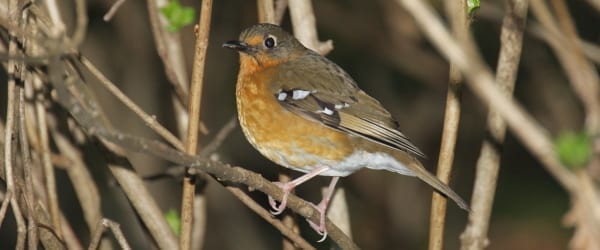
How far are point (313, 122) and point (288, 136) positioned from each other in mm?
152

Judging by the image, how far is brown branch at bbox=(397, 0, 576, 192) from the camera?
188cm

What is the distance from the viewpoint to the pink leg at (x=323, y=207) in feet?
12.7

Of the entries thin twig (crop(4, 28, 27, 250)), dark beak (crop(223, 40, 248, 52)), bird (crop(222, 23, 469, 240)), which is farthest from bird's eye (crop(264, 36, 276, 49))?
thin twig (crop(4, 28, 27, 250))

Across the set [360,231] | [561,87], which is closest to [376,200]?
[360,231]

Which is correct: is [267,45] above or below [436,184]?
above

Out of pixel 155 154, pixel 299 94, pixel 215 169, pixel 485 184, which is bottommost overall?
pixel 155 154

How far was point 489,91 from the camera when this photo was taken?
6.29ft

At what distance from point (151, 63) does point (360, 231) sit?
6.68 feet

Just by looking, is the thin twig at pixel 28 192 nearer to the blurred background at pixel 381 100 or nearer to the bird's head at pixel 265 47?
the bird's head at pixel 265 47

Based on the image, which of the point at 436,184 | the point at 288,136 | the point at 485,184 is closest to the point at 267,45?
the point at 288,136

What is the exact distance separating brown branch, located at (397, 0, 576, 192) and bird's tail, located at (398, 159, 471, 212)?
1.77 metres

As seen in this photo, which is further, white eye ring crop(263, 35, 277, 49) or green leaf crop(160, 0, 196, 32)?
white eye ring crop(263, 35, 277, 49)

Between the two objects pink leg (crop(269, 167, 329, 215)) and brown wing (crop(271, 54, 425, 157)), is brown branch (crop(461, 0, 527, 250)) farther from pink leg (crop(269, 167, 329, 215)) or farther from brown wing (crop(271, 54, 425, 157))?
pink leg (crop(269, 167, 329, 215))

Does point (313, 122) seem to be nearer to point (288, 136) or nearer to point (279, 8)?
point (288, 136)
